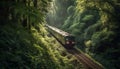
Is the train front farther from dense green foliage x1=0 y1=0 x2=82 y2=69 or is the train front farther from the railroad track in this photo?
dense green foliage x1=0 y1=0 x2=82 y2=69

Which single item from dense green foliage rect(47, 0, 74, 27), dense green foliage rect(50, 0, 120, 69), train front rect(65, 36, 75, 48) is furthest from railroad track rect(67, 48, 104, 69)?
dense green foliage rect(47, 0, 74, 27)

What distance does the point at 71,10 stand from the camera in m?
42.2

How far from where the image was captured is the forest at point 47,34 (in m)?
11.3

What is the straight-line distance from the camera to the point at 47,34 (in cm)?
2750

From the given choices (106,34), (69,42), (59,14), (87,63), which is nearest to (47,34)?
(69,42)

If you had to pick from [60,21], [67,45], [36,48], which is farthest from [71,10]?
[36,48]

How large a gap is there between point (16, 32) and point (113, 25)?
1310 centimetres

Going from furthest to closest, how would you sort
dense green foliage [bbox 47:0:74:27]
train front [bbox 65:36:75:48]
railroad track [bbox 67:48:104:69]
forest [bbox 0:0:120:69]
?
dense green foliage [bbox 47:0:74:27]
train front [bbox 65:36:75:48]
railroad track [bbox 67:48:104:69]
forest [bbox 0:0:120:69]

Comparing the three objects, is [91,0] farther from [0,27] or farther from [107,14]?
[0,27]

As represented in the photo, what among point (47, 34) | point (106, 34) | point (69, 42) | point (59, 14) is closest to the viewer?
point (106, 34)

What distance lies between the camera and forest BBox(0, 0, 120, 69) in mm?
11344

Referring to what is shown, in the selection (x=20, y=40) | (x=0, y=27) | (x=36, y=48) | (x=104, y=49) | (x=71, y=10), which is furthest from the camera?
(x=71, y=10)

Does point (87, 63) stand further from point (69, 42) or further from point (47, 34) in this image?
point (47, 34)

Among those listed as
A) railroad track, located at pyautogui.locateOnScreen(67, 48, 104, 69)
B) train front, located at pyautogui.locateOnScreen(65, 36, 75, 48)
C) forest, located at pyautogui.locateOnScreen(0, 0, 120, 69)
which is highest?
forest, located at pyautogui.locateOnScreen(0, 0, 120, 69)
